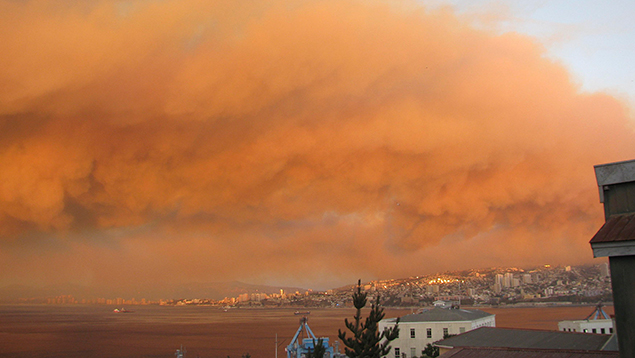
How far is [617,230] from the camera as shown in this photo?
8453 millimetres

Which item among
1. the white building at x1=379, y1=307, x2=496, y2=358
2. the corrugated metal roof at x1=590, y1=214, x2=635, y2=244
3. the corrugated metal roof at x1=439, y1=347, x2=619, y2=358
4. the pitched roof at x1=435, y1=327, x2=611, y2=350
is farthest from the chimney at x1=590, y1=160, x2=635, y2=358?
the white building at x1=379, y1=307, x2=496, y2=358

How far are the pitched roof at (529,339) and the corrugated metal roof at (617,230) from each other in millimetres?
18513

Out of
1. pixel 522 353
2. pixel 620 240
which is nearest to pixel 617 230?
pixel 620 240

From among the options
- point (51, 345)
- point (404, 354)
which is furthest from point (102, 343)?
point (404, 354)

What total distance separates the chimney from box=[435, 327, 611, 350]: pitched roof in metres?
18.4

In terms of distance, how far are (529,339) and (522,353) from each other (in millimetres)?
10376

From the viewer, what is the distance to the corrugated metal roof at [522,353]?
1720cm

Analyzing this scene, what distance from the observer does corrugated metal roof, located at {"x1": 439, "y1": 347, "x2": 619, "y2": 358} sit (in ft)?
56.4

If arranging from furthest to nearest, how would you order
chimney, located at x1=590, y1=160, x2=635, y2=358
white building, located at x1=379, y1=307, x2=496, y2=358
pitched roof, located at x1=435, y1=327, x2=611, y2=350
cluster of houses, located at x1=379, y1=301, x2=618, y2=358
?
1. white building, located at x1=379, y1=307, x2=496, y2=358
2. pitched roof, located at x1=435, y1=327, x2=611, y2=350
3. cluster of houses, located at x1=379, y1=301, x2=618, y2=358
4. chimney, located at x1=590, y1=160, x2=635, y2=358

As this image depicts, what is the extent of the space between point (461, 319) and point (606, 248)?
4602cm

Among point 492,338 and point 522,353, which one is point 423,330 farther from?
point 522,353

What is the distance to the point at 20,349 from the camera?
10144 cm

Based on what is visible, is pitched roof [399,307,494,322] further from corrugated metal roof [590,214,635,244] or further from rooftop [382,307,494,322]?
corrugated metal roof [590,214,635,244]

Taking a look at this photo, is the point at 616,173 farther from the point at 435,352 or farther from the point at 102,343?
the point at 102,343
